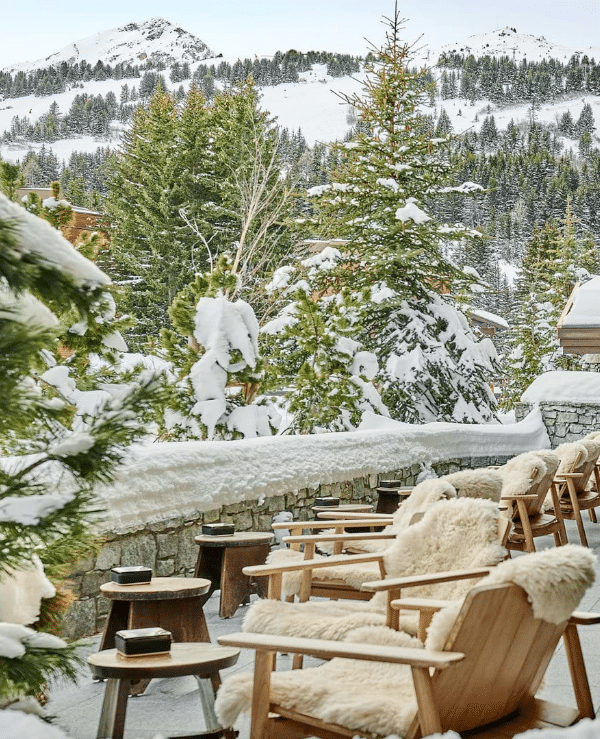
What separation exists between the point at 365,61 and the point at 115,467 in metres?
16.0

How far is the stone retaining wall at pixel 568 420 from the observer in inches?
514

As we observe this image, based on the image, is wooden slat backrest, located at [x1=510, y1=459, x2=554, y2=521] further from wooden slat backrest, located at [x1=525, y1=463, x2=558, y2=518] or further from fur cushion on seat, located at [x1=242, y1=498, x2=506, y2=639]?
fur cushion on seat, located at [x1=242, y1=498, x2=506, y2=639]

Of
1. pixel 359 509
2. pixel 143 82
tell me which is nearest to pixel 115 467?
pixel 359 509

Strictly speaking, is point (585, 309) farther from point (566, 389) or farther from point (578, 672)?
point (578, 672)

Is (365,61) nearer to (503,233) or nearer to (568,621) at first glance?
(568,621)

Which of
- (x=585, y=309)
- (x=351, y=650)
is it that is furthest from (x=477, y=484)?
(x=585, y=309)

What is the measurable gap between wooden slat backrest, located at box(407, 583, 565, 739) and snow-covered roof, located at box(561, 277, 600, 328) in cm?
989

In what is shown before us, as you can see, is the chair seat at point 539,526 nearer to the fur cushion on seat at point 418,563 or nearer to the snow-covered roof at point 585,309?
the fur cushion on seat at point 418,563

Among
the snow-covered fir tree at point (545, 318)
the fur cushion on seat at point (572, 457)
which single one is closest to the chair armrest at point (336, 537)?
the fur cushion on seat at point (572, 457)

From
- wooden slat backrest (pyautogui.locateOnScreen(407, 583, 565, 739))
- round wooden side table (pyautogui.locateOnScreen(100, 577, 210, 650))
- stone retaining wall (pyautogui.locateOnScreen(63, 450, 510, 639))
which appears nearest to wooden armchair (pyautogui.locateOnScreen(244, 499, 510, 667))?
round wooden side table (pyautogui.locateOnScreen(100, 577, 210, 650))

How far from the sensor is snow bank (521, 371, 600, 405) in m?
13.1

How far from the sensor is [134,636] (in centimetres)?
296

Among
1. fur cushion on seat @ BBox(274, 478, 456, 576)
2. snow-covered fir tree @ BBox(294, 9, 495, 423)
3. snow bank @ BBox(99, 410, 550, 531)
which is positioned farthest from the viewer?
snow-covered fir tree @ BBox(294, 9, 495, 423)

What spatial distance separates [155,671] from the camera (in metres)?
2.80
